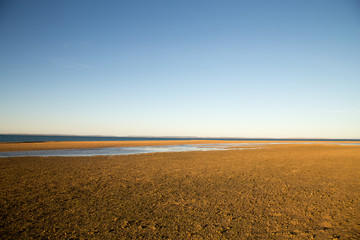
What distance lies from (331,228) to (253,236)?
2.25 meters

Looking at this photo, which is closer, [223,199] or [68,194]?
[223,199]

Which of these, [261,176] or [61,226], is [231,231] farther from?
[261,176]

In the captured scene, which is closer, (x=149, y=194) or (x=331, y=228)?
(x=331, y=228)

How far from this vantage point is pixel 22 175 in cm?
1181

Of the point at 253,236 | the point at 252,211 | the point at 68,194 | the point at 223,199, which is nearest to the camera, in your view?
the point at 253,236

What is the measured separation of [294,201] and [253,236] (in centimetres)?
358

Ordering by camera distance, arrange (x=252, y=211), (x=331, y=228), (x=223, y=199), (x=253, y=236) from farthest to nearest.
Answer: (x=223, y=199) → (x=252, y=211) → (x=331, y=228) → (x=253, y=236)

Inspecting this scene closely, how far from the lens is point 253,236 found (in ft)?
16.6

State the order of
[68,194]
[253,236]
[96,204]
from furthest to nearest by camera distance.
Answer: [68,194], [96,204], [253,236]

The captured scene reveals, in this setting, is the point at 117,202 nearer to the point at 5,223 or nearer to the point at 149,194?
the point at 149,194

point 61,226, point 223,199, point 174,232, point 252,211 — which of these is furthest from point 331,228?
point 61,226

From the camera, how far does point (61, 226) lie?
5520mm

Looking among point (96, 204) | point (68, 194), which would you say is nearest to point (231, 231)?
point (96, 204)

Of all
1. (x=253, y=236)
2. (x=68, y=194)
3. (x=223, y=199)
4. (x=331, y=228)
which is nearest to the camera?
(x=253, y=236)
